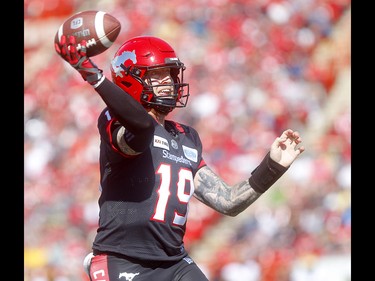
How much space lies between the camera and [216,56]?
1018cm

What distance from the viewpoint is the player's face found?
390 cm

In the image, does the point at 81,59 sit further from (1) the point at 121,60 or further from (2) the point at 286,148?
(2) the point at 286,148

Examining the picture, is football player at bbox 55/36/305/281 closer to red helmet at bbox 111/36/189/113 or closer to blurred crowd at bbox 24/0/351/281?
red helmet at bbox 111/36/189/113

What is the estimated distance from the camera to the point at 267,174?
399cm

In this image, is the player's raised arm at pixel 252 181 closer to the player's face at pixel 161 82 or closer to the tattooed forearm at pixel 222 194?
the tattooed forearm at pixel 222 194

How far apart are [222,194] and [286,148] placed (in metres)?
0.42

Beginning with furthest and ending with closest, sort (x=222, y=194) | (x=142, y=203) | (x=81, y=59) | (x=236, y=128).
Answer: (x=236, y=128) < (x=222, y=194) < (x=142, y=203) < (x=81, y=59)

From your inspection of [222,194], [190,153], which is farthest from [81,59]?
[222,194]

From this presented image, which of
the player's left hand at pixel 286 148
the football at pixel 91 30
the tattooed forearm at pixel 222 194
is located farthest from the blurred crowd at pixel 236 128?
the football at pixel 91 30

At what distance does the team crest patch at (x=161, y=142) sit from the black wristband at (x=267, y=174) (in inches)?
20.4

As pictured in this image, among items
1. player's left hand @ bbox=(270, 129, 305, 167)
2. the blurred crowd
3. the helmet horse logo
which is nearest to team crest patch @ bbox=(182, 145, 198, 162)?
player's left hand @ bbox=(270, 129, 305, 167)

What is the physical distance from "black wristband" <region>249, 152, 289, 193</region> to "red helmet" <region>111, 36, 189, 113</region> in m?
0.53
